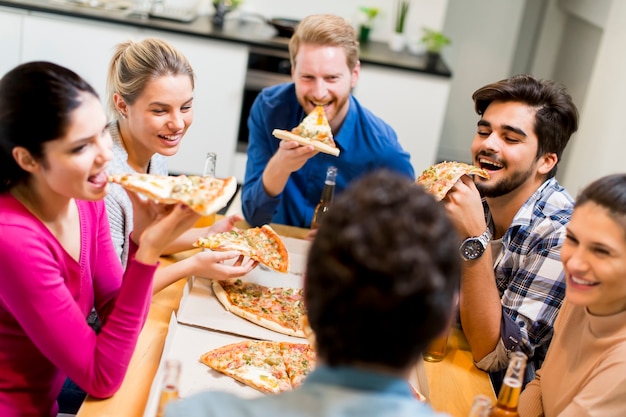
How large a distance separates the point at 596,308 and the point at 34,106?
1.26m

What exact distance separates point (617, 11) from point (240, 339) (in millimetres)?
3477

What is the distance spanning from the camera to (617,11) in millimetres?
4379

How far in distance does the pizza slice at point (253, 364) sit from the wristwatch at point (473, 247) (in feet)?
1.91

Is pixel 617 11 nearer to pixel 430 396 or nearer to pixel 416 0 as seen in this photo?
pixel 416 0

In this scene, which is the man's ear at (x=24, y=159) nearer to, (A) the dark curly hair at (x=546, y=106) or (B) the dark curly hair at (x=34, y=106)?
(B) the dark curly hair at (x=34, y=106)

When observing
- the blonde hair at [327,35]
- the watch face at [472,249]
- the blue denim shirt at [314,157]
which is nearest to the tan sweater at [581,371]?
the watch face at [472,249]

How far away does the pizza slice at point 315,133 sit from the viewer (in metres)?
2.46

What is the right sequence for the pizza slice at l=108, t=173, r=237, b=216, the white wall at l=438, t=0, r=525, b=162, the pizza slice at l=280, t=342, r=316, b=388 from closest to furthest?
1. the pizza slice at l=108, t=173, r=237, b=216
2. the pizza slice at l=280, t=342, r=316, b=388
3. the white wall at l=438, t=0, r=525, b=162

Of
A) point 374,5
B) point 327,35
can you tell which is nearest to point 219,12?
point 374,5

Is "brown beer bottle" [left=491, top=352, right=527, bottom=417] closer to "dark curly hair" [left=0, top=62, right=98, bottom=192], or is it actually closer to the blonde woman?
the blonde woman

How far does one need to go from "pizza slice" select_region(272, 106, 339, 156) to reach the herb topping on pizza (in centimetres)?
81

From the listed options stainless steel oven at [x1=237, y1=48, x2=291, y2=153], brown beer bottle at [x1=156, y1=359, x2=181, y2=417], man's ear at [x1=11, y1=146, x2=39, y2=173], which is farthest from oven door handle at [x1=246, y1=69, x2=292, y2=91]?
brown beer bottle at [x1=156, y1=359, x2=181, y2=417]

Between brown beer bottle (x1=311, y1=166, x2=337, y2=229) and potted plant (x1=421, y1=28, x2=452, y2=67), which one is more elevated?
potted plant (x1=421, y1=28, x2=452, y2=67)

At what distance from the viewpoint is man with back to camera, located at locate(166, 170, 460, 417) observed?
0.86m
